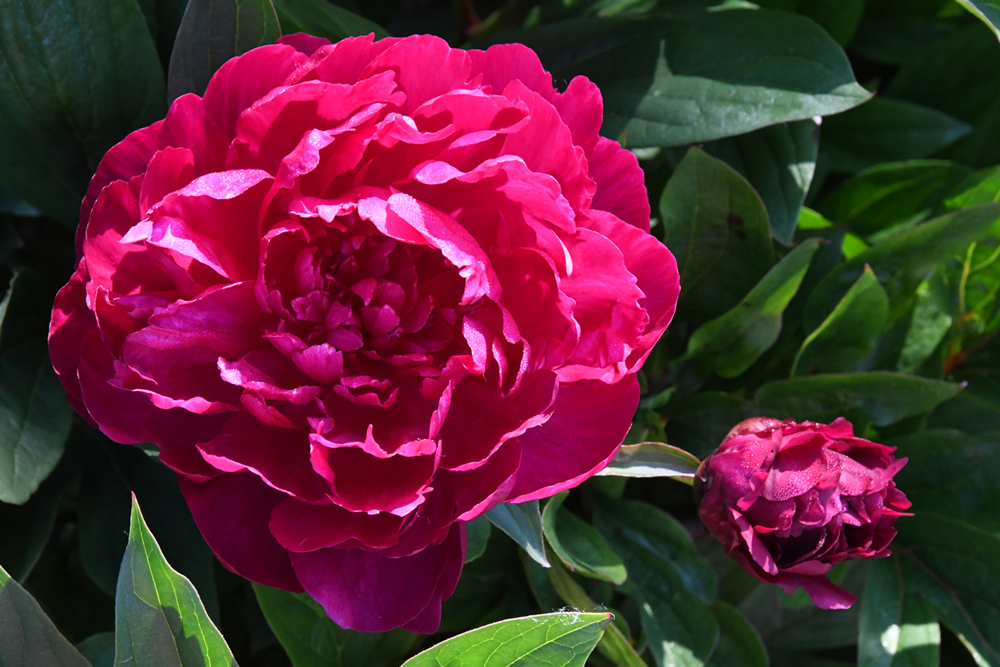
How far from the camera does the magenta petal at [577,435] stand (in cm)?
46

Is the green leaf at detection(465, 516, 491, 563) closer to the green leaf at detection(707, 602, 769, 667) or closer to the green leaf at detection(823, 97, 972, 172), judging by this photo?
the green leaf at detection(707, 602, 769, 667)

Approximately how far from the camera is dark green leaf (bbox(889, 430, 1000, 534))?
719mm

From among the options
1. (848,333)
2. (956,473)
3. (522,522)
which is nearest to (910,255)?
(848,333)

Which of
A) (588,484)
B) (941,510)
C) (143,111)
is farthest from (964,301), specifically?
(143,111)

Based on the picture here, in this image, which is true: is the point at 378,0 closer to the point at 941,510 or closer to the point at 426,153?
the point at 426,153

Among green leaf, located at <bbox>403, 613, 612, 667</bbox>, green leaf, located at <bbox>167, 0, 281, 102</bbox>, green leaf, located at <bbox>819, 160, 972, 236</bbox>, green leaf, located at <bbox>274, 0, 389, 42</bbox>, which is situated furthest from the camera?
green leaf, located at <bbox>819, 160, 972, 236</bbox>

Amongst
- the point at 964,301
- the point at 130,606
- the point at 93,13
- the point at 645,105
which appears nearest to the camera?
the point at 130,606

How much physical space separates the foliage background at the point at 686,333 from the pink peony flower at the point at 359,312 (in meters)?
0.10

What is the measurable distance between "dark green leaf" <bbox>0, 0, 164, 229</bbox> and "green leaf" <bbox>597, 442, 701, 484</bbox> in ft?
1.34

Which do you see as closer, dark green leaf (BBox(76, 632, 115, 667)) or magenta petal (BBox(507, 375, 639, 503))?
magenta petal (BBox(507, 375, 639, 503))

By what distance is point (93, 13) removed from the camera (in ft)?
1.84

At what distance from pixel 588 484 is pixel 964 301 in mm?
449

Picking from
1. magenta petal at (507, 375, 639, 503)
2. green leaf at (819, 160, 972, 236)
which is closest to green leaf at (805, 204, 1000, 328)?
green leaf at (819, 160, 972, 236)

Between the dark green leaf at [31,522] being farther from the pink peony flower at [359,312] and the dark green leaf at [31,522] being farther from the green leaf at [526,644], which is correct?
the green leaf at [526,644]
